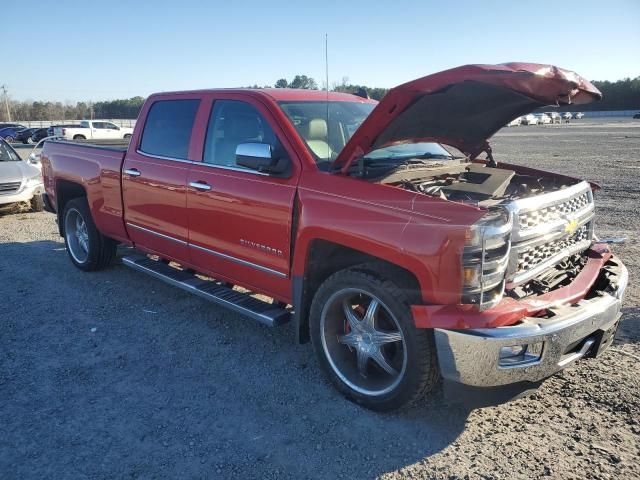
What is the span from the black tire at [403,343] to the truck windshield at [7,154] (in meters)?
9.87

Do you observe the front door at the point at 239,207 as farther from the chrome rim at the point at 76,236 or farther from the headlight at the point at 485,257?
the chrome rim at the point at 76,236

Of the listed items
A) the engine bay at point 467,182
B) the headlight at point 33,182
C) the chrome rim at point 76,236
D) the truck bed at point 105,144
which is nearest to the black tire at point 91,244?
the chrome rim at point 76,236

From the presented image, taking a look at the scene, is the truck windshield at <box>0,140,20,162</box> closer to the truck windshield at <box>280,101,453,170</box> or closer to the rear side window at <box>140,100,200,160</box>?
the rear side window at <box>140,100,200,160</box>

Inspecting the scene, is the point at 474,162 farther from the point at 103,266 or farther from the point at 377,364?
the point at 103,266

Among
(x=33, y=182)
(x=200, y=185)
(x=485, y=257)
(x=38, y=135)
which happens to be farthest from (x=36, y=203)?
(x=38, y=135)

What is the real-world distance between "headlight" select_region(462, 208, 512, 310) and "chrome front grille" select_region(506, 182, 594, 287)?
11 centimetres

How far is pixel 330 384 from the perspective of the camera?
11.8 ft

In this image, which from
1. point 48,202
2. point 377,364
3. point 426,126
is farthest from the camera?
point 48,202

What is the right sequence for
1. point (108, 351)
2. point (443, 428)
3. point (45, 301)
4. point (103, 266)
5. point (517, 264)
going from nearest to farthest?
1. point (517, 264)
2. point (443, 428)
3. point (108, 351)
4. point (45, 301)
5. point (103, 266)

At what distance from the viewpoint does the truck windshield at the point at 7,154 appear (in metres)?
10.6

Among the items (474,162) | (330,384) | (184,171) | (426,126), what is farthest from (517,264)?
(184,171)

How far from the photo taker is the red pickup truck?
278 centimetres

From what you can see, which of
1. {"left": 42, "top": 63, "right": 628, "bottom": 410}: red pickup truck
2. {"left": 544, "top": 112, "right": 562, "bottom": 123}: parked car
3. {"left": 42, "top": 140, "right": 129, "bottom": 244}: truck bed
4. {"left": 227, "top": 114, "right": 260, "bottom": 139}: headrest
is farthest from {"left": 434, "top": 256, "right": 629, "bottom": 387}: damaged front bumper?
{"left": 544, "top": 112, "right": 562, "bottom": 123}: parked car

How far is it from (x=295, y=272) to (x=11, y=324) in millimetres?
2962
